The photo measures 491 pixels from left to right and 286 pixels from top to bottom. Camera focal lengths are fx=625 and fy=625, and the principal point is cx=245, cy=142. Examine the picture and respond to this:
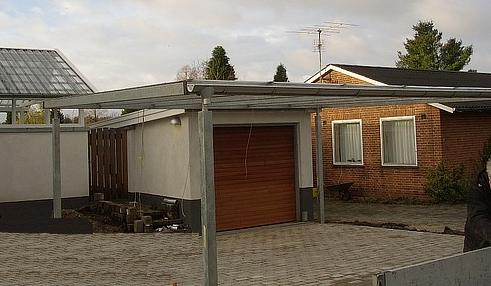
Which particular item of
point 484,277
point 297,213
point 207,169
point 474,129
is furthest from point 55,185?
point 474,129

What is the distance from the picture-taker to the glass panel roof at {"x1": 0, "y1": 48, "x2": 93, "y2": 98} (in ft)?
52.1

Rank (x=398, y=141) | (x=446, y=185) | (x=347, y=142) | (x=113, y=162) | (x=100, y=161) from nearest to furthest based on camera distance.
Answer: (x=100, y=161) → (x=113, y=162) → (x=446, y=185) → (x=398, y=141) → (x=347, y=142)

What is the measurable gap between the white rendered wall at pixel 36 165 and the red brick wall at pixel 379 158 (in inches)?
352

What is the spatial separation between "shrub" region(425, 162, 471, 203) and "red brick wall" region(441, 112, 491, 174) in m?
0.40

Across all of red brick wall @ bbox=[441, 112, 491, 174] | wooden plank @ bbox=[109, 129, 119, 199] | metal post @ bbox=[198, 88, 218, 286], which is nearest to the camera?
metal post @ bbox=[198, 88, 218, 286]

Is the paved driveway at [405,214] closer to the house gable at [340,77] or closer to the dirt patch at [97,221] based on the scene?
the house gable at [340,77]

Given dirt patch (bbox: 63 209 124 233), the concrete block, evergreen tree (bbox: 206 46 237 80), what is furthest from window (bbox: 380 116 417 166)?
evergreen tree (bbox: 206 46 237 80)

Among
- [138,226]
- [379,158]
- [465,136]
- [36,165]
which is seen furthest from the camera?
[379,158]

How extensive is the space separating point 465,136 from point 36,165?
12.3 metres

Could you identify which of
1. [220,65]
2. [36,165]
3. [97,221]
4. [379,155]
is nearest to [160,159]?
[97,221]

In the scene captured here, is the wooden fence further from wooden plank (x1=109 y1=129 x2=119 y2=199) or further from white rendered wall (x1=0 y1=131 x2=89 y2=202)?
white rendered wall (x1=0 y1=131 x2=89 y2=202)

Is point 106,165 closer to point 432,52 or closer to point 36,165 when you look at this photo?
point 36,165

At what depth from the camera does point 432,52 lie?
4344 centimetres

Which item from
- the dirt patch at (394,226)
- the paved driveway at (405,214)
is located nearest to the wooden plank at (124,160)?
the paved driveway at (405,214)
